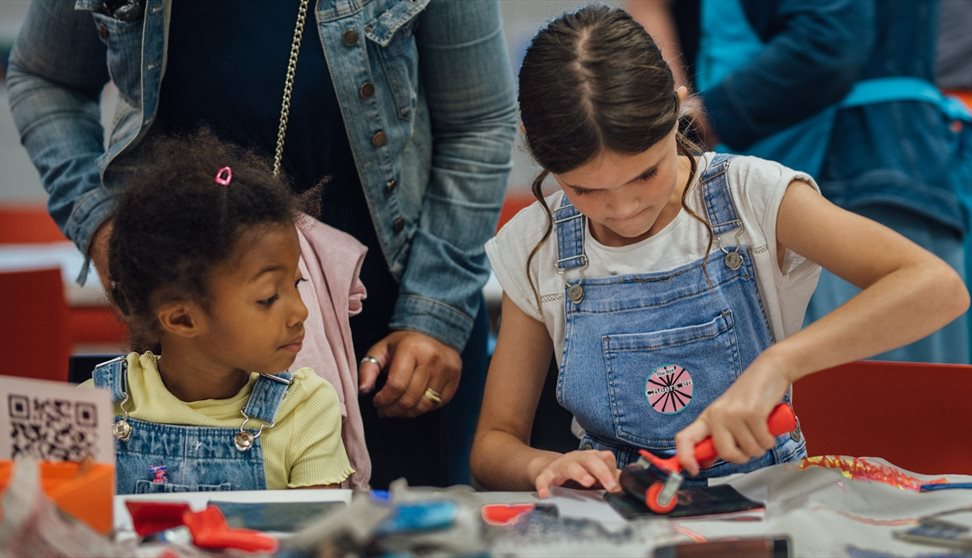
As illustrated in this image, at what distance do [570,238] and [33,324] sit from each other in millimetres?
1259

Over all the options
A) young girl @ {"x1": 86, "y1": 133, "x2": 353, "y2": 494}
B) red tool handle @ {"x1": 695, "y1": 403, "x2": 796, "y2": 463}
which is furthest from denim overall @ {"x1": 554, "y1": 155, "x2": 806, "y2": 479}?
young girl @ {"x1": 86, "y1": 133, "x2": 353, "y2": 494}

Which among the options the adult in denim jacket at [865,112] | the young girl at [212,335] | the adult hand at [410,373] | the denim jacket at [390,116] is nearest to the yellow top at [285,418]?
the young girl at [212,335]

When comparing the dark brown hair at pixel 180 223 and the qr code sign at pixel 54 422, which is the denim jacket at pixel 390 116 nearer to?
the dark brown hair at pixel 180 223

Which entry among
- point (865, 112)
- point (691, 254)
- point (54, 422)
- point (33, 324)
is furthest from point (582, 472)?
point (865, 112)

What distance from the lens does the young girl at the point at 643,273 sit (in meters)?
1.29

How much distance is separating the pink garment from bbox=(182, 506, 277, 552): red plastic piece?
44 centimetres

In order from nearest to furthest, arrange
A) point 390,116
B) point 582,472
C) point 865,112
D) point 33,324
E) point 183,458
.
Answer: point 582,472 → point 183,458 → point 390,116 → point 33,324 → point 865,112

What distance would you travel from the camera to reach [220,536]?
40.3 inches

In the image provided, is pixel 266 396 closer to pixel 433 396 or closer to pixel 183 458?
pixel 183 458

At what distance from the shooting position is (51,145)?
1723 mm

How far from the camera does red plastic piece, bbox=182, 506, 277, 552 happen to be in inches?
40.1

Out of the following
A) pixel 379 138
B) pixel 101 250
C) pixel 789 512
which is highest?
pixel 379 138

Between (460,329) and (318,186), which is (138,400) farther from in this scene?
(460,329)

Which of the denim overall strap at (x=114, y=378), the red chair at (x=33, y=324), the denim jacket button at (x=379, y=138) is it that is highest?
the denim jacket button at (x=379, y=138)
